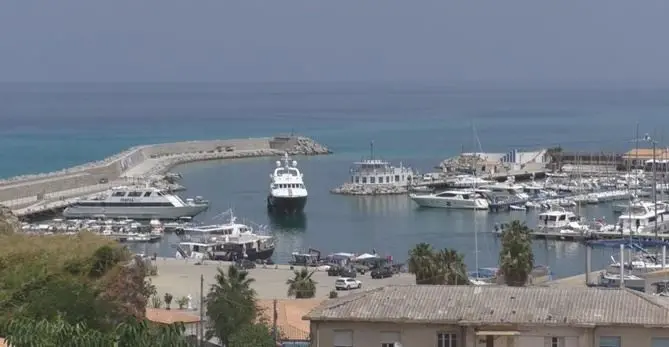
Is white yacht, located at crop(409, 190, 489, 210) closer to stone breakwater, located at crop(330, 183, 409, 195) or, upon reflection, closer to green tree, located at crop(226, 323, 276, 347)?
stone breakwater, located at crop(330, 183, 409, 195)

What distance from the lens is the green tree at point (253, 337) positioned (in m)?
19.9

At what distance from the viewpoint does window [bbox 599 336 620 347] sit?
16.3 m

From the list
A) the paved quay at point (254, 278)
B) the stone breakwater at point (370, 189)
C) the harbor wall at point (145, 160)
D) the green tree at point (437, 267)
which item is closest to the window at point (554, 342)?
the green tree at point (437, 267)

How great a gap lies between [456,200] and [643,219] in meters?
15.3

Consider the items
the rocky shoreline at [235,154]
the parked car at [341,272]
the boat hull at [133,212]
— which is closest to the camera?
the parked car at [341,272]

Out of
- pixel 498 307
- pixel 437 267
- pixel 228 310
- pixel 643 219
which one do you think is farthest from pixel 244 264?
pixel 498 307

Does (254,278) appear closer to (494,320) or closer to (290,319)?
(290,319)

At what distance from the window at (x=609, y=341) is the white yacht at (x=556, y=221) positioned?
129 ft

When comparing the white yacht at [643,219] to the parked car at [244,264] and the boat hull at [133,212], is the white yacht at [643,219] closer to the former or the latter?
the parked car at [244,264]

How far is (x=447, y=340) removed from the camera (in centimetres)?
1662

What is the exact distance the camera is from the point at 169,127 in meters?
161

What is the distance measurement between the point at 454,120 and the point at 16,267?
148m

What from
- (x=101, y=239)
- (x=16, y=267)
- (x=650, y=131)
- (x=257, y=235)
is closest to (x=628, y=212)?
(x=257, y=235)

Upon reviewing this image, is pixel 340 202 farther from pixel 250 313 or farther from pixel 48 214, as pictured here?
pixel 250 313
